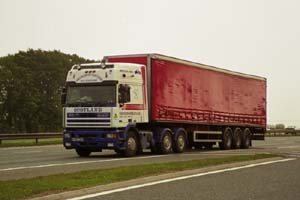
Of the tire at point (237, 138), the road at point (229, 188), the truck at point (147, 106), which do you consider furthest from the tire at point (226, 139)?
the road at point (229, 188)

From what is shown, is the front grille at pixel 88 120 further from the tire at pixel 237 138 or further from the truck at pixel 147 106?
the tire at pixel 237 138

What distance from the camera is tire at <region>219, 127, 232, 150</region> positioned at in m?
28.9

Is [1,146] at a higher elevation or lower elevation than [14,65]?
lower

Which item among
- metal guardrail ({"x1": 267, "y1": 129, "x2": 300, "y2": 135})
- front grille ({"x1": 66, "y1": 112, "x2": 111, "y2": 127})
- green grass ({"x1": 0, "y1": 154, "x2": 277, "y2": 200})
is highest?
front grille ({"x1": 66, "y1": 112, "x2": 111, "y2": 127})

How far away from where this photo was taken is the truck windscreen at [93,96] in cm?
2085

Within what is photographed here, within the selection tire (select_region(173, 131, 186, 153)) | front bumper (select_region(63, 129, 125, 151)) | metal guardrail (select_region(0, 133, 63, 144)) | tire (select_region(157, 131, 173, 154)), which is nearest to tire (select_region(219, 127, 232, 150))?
tire (select_region(173, 131, 186, 153))

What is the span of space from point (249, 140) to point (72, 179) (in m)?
20.4

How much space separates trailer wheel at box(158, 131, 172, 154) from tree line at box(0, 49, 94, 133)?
39873 millimetres

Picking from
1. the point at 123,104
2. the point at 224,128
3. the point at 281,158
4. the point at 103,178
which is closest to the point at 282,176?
the point at 103,178

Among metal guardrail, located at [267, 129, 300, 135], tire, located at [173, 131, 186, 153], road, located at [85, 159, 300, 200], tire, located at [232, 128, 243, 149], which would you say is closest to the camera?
road, located at [85, 159, 300, 200]

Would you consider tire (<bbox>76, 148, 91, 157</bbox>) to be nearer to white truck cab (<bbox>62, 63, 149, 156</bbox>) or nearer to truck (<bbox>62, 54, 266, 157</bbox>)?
truck (<bbox>62, 54, 266, 157</bbox>)

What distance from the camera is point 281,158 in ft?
62.7

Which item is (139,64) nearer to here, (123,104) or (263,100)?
(123,104)

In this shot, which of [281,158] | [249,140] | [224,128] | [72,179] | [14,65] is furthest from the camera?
[14,65]
